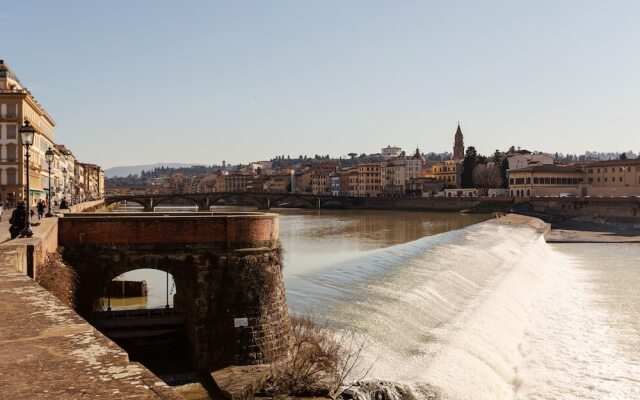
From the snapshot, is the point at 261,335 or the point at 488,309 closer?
the point at 261,335

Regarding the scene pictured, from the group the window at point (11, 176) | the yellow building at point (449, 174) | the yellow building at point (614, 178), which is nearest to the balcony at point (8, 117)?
the window at point (11, 176)

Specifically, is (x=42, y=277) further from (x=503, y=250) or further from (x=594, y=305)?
(x=503, y=250)

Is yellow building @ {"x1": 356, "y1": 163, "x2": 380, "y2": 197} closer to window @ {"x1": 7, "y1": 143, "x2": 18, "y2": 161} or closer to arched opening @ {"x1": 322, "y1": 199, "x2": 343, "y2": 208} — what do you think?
arched opening @ {"x1": 322, "y1": 199, "x2": 343, "y2": 208}

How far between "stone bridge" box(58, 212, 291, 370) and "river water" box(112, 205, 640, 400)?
247cm

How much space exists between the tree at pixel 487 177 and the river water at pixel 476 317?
71.2 metres

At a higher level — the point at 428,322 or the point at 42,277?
the point at 42,277

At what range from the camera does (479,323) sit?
62.6 feet

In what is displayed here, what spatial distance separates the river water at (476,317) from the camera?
14648 millimetres

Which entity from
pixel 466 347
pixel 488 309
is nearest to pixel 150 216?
pixel 466 347

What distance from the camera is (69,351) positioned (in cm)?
491

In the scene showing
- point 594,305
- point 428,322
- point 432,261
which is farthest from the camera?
point 432,261

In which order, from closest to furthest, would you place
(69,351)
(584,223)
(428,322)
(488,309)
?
(69,351) → (428,322) → (488,309) → (584,223)

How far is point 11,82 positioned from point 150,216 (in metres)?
44.1

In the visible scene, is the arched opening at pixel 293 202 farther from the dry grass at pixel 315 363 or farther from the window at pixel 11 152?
the dry grass at pixel 315 363
